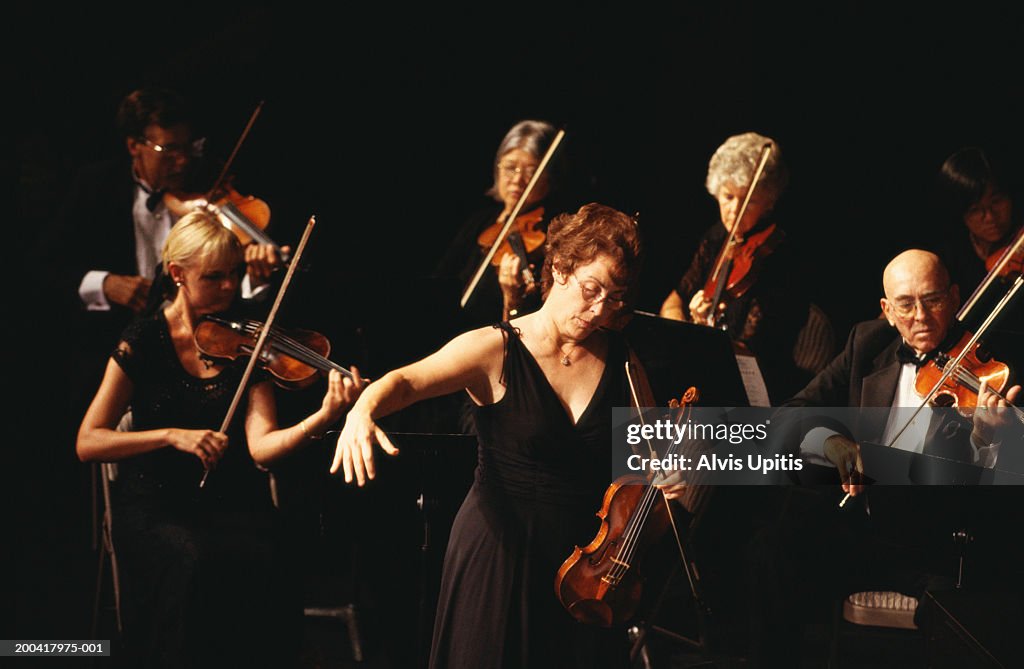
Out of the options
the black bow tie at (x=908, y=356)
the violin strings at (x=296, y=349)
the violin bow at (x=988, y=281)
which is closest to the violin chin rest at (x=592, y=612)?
the violin strings at (x=296, y=349)

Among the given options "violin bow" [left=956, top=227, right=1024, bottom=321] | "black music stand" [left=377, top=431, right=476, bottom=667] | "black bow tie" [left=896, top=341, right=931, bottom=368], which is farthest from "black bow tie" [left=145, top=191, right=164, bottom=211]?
"violin bow" [left=956, top=227, right=1024, bottom=321]

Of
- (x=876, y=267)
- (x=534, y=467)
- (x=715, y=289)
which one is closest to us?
(x=534, y=467)

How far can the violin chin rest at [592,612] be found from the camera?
2295 millimetres

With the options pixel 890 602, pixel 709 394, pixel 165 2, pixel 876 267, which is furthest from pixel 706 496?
pixel 165 2

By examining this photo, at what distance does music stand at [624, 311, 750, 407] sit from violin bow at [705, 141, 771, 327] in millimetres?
669

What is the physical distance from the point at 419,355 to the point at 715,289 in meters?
1.02

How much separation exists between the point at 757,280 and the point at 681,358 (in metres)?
0.80

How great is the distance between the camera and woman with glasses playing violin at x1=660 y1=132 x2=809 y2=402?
352cm

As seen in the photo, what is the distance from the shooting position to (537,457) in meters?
2.43

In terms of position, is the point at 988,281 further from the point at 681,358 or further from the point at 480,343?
the point at 480,343

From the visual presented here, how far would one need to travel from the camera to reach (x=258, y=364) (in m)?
2.94

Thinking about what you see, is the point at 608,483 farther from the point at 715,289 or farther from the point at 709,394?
the point at 715,289

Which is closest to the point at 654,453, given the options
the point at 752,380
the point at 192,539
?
the point at 752,380

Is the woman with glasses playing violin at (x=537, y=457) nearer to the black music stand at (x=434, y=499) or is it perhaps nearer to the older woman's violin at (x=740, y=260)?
the black music stand at (x=434, y=499)
